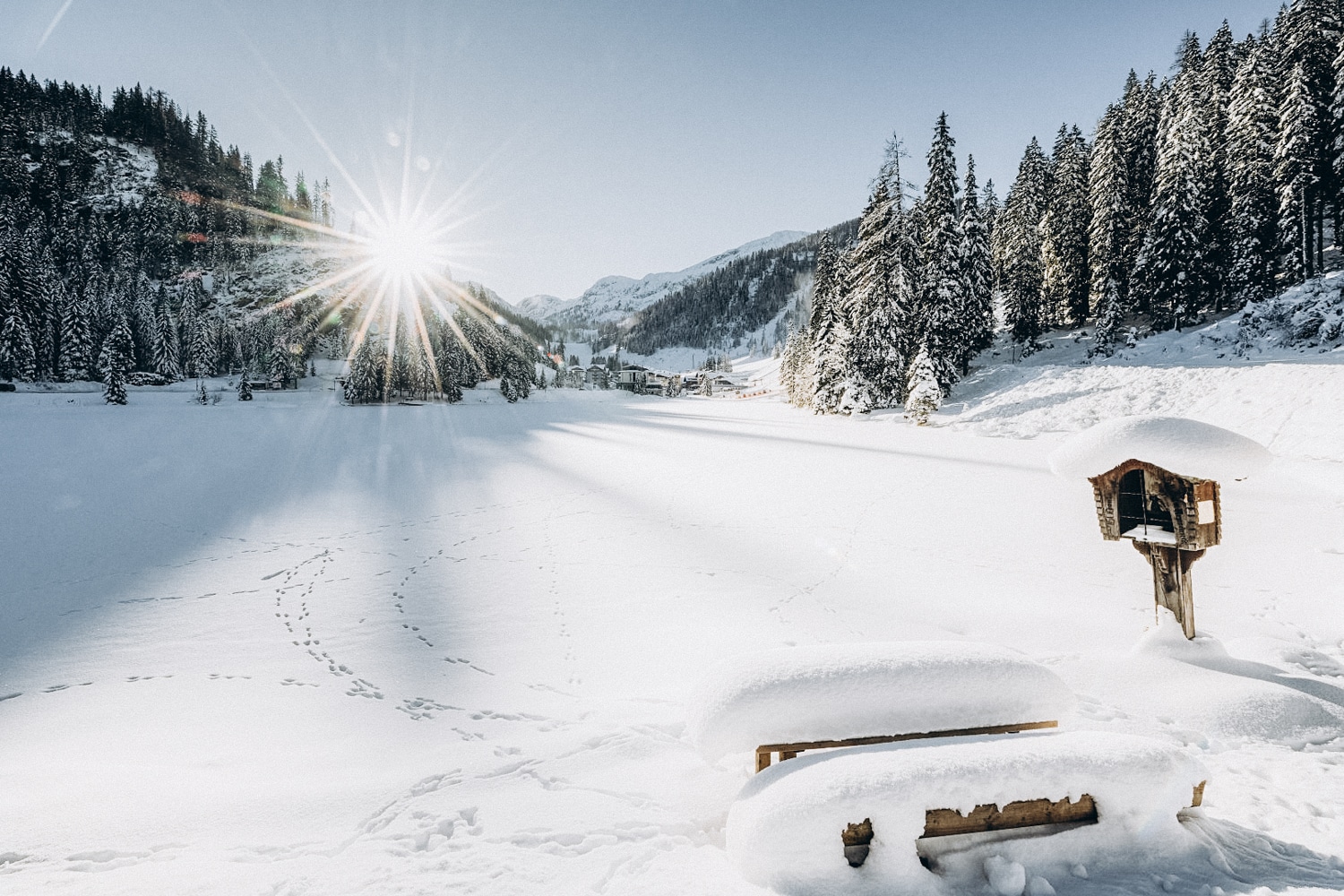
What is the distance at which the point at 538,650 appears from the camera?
6488 mm

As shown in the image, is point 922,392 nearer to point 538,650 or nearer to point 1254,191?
point 1254,191

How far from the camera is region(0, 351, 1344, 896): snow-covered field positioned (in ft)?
10.5

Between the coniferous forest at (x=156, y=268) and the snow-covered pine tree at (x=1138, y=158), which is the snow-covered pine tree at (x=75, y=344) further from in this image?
the snow-covered pine tree at (x=1138, y=158)

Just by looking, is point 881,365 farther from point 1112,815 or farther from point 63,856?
point 63,856

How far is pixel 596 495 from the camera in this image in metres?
13.9

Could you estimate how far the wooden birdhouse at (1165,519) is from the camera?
4789 mm

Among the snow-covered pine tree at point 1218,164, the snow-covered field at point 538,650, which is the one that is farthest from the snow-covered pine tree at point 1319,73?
the snow-covered field at point 538,650

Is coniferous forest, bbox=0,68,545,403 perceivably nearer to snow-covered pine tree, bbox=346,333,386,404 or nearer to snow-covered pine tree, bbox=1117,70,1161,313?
snow-covered pine tree, bbox=346,333,386,404

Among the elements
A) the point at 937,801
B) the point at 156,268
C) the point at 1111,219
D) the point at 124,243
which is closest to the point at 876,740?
the point at 937,801

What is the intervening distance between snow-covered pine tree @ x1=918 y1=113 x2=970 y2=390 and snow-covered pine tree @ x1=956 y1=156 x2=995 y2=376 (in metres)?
0.24

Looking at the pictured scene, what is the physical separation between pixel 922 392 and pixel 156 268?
15981 centimetres

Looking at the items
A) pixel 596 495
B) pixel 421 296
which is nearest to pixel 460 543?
pixel 596 495

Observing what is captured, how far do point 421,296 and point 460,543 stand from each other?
219 ft

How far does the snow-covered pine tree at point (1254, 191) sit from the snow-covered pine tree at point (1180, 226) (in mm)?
1530
